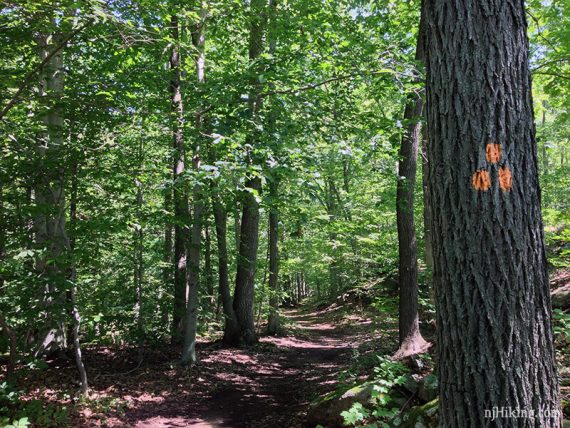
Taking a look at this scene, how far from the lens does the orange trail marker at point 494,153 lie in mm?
1910

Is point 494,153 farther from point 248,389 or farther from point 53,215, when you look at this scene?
point 248,389

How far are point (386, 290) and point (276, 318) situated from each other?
6.00m

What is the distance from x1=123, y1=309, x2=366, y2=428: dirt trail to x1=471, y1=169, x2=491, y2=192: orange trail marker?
17.9 feet

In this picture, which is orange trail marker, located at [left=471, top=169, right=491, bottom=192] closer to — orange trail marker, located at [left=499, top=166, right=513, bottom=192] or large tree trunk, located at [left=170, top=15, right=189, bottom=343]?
orange trail marker, located at [left=499, top=166, right=513, bottom=192]

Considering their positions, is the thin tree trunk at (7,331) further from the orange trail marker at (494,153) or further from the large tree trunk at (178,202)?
the orange trail marker at (494,153)

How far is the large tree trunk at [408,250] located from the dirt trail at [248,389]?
2004mm

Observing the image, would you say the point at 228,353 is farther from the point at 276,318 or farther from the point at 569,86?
the point at 569,86

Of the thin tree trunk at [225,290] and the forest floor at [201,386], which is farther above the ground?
the thin tree trunk at [225,290]

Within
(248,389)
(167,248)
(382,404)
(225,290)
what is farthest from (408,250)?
(167,248)

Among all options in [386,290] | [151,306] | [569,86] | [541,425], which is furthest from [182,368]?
[386,290]

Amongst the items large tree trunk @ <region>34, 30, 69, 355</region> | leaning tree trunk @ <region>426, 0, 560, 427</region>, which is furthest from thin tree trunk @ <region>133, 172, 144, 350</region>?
leaning tree trunk @ <region>426, 0, 560, 427</region>

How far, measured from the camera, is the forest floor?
6.27 meters

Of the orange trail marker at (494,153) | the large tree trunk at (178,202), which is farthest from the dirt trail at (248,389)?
the orange trail marker at (494,153)

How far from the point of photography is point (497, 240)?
1.87 m
